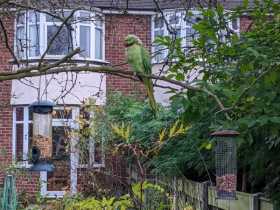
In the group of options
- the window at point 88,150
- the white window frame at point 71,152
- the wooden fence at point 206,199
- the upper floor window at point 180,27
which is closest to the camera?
the wooden fence at point 206,199

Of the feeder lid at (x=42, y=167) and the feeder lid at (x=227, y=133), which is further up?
the feeder lid at (x=227, y=133)

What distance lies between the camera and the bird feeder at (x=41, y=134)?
948 centimetres

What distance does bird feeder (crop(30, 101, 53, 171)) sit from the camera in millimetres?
9477

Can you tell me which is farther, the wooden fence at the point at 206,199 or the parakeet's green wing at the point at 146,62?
the parakeet's green wing at the point at 146,62

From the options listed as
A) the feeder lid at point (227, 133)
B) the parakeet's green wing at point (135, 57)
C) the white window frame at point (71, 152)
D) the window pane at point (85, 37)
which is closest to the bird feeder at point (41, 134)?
the white window frame at point (71, 152)

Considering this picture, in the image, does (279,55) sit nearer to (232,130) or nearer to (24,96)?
(232,130)

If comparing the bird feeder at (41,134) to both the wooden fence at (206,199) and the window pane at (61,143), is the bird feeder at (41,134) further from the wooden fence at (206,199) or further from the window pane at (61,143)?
the window pane at (61,143)

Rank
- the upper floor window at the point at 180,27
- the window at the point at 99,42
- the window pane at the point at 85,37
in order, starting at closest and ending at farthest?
the upper floor window at the point at 180,27
the window pane at the point at 85,37
the window at the point at 99,42

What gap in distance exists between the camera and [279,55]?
5.28 metres

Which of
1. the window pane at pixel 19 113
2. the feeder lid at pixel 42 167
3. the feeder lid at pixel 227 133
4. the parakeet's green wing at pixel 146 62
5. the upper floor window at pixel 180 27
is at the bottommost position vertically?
the feeder lid at pixel 42 167

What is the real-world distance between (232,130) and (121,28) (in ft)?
50.5

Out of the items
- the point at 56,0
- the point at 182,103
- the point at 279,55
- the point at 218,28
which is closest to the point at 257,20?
the point at 218,28

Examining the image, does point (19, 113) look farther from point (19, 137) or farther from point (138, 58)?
point (138, 58)

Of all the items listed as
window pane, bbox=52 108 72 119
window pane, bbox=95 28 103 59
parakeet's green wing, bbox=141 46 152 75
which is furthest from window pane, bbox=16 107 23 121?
parakeet's green wing, bbox=141 46 152 75
